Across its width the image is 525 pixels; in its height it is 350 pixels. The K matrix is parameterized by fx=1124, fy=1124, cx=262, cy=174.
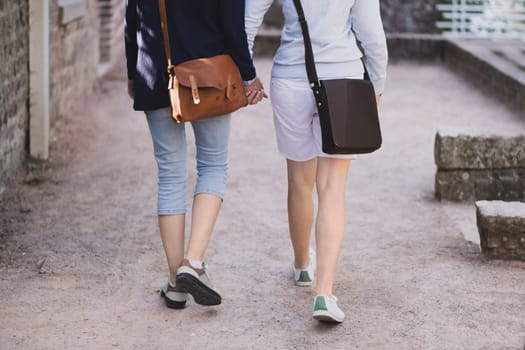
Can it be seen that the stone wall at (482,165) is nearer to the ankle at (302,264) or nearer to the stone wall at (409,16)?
the ankle at (302,264)

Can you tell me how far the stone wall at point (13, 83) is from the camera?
706 cm

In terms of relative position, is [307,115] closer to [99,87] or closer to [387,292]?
[387,292]

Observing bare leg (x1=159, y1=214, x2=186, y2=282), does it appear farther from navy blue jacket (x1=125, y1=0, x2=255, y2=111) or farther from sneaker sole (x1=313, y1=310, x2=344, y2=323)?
sneaker sole (x1=313, y1=310, x2=344, y2=323)

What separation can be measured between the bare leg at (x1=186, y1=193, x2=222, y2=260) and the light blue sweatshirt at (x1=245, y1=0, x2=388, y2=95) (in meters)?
0.63

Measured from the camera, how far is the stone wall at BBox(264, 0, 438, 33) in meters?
20.2

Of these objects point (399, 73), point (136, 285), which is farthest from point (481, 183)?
point (399, 73)

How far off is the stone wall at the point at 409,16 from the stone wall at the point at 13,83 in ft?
42.4

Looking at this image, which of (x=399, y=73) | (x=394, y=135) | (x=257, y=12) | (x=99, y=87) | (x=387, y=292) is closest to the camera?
(x=257, y=12)

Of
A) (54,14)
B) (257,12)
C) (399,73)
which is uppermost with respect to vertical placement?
(257,12)

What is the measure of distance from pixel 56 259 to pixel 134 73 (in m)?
1.35

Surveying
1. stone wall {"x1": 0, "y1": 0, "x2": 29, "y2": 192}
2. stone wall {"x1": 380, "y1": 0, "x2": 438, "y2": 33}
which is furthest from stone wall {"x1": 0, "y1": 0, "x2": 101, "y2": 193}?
stone wall {"x1": 380, "y1": 0, "x2": 438, "y2": 33}

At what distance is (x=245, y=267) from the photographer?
555 cm

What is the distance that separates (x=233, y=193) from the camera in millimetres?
7438

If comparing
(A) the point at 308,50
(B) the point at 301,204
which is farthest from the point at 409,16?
(A) the point at 308,50
